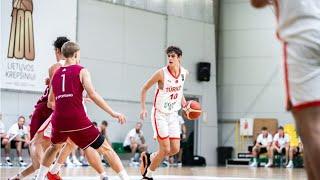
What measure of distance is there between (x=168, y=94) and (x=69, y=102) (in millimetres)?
3233

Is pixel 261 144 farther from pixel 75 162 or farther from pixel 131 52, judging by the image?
pixel 75 162

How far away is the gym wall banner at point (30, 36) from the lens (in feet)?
65.0

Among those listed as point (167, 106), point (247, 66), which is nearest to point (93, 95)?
point (167, 106)

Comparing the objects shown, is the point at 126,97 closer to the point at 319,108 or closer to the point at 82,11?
the point at 82,11

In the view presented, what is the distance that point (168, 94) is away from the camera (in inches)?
385

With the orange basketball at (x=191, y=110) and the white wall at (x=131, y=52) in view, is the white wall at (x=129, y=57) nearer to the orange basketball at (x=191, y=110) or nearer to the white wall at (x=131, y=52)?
the white wall at (x=131, y=52)

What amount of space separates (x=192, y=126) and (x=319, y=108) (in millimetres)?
23966

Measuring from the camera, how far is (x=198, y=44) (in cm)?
2705

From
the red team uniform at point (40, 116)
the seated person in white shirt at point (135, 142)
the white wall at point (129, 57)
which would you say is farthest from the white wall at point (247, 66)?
the red team uniform at point (40, 116)

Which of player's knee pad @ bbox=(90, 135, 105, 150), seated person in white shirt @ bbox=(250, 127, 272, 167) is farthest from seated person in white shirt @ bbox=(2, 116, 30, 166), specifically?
player's knee pad @ bbox=(90, 135, 105, 150)

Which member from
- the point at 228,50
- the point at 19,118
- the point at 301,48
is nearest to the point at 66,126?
the point at 301,48

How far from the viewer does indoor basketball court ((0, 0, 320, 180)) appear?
40.5ft

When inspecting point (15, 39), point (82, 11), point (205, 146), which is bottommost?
point (205, 146)

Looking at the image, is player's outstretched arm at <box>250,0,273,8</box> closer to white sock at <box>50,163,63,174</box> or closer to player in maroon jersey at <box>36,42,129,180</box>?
player in maroon jersey at <box>36,42,129,180</box>
